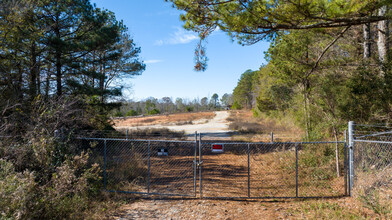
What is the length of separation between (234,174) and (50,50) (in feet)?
33.7

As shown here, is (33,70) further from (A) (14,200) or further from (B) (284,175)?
(B) (284,175)

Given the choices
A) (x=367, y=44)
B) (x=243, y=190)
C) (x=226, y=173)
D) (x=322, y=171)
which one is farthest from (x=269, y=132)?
(x=243, y=190)

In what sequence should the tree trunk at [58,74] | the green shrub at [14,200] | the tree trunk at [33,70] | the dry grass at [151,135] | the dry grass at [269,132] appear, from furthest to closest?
the dry grass at [151,135] < the dry grass at [269,132] < the tree trunk at [58,74] < the tree trunk at [33,70] < the green shrub at [14,200]

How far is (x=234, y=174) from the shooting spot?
9727 millimetres

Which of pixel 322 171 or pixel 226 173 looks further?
pixel 226 173

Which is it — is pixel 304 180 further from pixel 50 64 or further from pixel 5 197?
pixel 50 64

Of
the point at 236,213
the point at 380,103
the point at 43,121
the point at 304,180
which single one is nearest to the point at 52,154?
the point at 43,121

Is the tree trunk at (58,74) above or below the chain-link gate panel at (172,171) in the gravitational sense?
above

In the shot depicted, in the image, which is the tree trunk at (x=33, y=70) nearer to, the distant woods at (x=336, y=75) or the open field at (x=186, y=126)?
the open field at (x=186, y=126)

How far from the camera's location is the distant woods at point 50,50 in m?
8.95

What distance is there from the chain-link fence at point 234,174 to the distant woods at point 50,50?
2816 mm

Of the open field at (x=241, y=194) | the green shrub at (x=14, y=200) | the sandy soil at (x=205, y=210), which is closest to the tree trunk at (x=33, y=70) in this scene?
the open field at (x=241, y=194)

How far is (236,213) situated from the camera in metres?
5.82

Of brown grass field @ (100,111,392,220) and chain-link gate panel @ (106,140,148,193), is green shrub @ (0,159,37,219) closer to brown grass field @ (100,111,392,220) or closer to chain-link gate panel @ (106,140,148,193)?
brown grass field @ (100,111,392,220)
